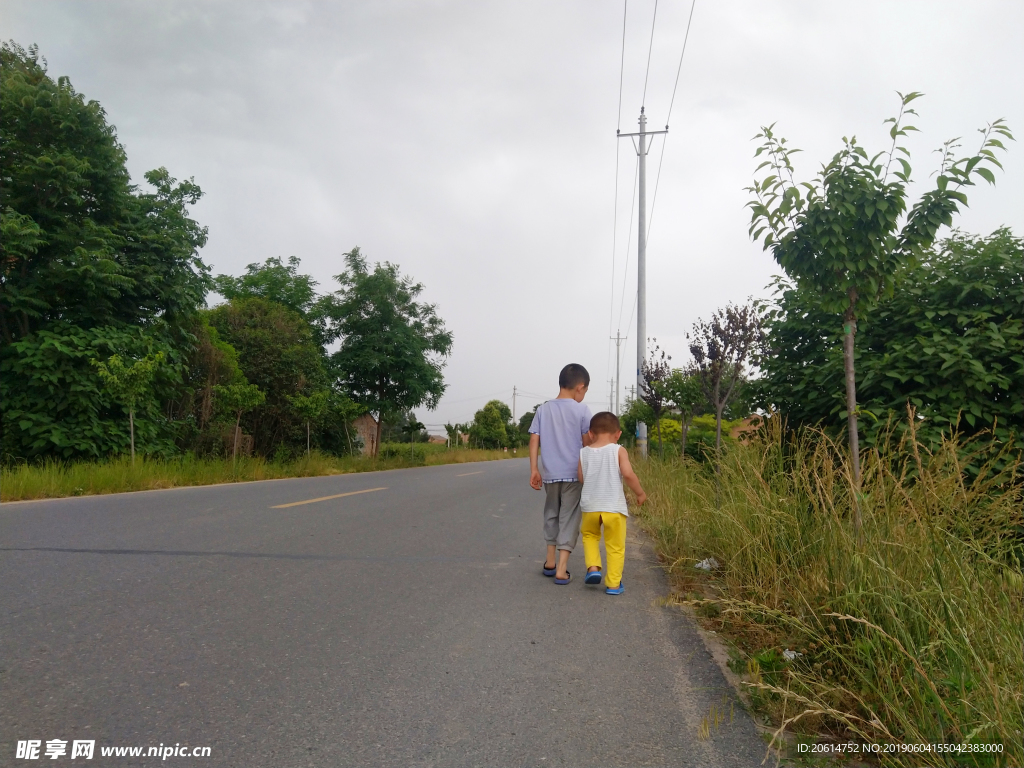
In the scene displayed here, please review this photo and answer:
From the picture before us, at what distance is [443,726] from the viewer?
9.30ft

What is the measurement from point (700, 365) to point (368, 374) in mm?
21106

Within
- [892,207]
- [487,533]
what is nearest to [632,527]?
[487,533]

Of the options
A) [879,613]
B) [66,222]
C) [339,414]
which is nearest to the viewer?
[879,613]

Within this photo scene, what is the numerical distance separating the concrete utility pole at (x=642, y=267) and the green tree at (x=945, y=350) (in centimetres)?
1005

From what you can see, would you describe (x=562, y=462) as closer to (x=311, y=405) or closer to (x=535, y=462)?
(x=535, y=462)

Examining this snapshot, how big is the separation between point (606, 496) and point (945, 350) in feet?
11.3

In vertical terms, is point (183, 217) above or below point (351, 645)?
above

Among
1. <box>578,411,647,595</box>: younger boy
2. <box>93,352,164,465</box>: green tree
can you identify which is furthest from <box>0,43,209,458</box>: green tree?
<box>578,411,647,595</box>: younger boy

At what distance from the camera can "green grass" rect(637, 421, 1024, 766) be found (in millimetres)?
Answer: 2586

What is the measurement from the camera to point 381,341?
3006 centimetres

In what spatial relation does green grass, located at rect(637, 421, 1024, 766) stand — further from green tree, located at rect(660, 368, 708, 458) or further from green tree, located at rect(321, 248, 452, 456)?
green tree, located at rect(321, 248, 452, 456)

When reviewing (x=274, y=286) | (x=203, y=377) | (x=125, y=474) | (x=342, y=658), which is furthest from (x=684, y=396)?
(x=274, y=286)

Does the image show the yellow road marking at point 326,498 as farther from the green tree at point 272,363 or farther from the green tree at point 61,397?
the green tree at point 272,363

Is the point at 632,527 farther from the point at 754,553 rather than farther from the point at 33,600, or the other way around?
the point at 33,600
